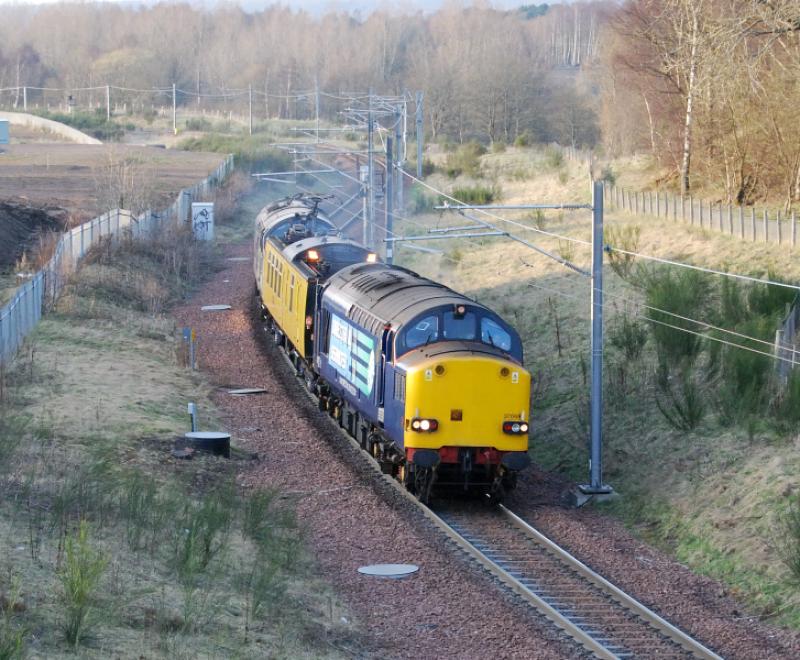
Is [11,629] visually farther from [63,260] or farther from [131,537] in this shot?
[63,260]

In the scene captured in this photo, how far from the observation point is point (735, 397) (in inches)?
791

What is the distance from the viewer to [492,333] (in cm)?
1839

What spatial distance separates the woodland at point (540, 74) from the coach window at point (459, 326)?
803 cm

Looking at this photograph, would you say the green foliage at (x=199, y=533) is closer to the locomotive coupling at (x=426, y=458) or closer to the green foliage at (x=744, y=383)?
the locomotive coupling at (x=426, y=458)

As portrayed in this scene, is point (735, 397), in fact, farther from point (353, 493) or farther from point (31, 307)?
point (31, 307)

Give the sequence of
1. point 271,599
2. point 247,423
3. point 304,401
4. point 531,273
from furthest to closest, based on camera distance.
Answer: point 531,273 < point 304,401 < point 247,423 < point 271,599

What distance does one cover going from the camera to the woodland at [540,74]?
108 feet

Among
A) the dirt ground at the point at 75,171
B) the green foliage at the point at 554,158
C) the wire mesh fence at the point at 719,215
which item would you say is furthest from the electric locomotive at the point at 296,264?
the green foliage at the point at 554,158

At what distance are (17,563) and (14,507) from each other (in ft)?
6.77

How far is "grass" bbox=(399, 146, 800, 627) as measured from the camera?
1661 centimetres

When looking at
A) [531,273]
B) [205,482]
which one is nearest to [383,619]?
[205,482]

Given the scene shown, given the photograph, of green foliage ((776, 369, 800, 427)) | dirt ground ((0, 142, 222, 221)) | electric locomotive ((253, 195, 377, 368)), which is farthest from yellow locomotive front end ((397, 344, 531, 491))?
dirt ground ((0, 142, 222, 221))

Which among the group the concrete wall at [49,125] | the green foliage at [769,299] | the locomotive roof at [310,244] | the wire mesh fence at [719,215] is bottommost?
the green foliage at [769,299]

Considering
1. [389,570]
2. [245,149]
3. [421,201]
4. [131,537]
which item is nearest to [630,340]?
[389,570]
